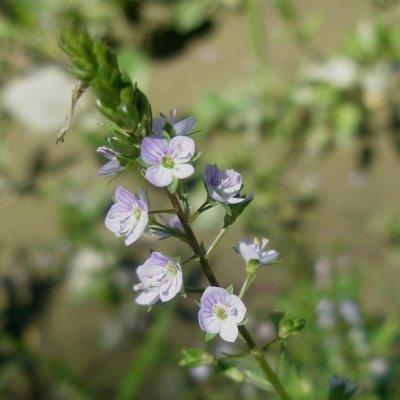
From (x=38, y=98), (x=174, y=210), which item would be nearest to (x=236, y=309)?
(x=174, y=210)

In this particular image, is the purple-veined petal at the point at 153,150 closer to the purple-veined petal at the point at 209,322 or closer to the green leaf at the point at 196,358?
the purple-veined petal at the point at 209,322

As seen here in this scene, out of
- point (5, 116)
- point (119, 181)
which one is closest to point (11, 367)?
point (119, 181)

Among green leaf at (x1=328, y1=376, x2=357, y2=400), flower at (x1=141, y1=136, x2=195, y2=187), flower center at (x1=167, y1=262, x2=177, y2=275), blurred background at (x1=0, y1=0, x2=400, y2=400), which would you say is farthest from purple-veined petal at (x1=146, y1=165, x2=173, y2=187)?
blurred background at (x1=0, y1=0, x2=400, y2=400)

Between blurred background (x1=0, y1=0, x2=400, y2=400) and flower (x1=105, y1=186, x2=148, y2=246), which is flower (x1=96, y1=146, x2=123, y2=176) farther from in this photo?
blurred background (x1=0, y1=0, x2=400, y2=400)

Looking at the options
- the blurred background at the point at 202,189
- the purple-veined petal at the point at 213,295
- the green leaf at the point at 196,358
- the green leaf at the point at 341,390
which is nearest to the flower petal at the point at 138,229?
the purple-veined petal at the point at 213,295

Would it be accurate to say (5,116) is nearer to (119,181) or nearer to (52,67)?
(52,67)

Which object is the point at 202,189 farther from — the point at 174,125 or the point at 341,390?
the point at 174,125
